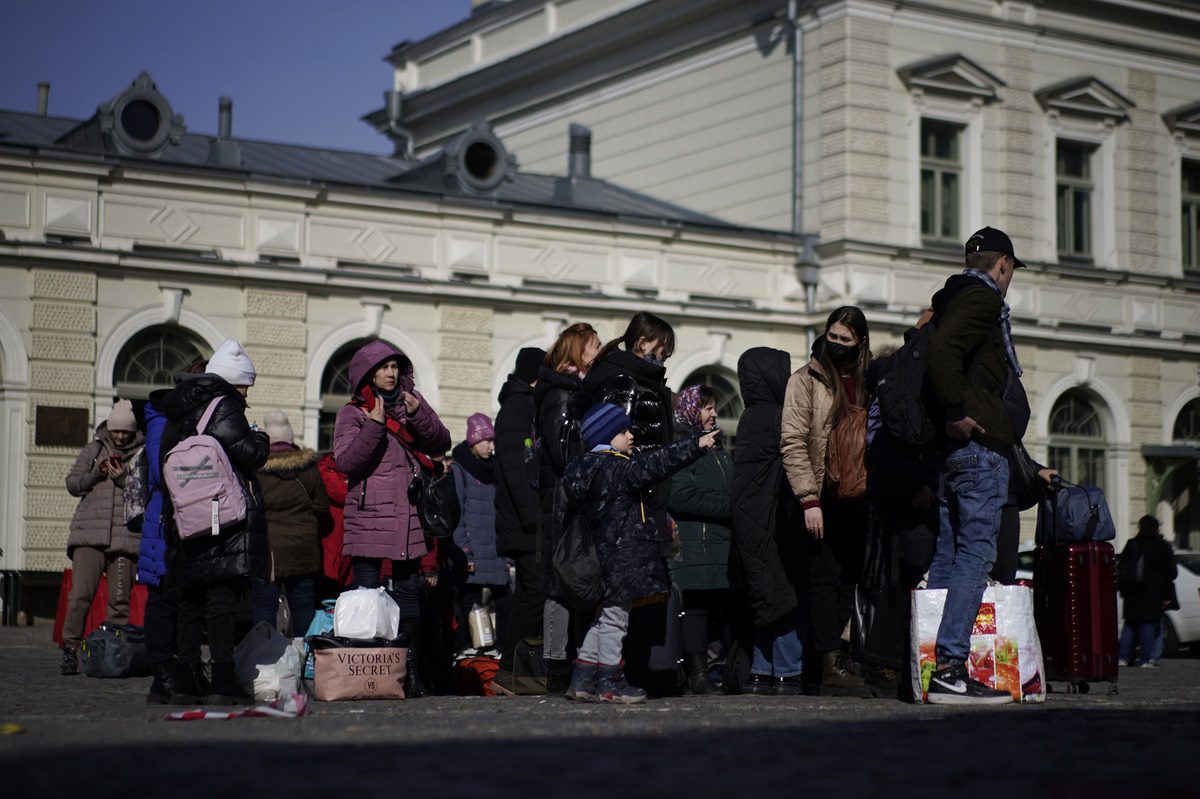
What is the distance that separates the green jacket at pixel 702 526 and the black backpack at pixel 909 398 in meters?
1.65

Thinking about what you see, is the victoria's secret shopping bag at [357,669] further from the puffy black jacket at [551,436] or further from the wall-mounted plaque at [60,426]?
the wall-mounted plaque at [60,426]

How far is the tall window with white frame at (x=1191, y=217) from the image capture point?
98.0 feet

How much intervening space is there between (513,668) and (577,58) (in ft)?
73.0

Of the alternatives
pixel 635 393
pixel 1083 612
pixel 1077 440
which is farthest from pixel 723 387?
pixel 635 393

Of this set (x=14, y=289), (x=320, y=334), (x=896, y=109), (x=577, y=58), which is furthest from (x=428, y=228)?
(x=577, y=58)

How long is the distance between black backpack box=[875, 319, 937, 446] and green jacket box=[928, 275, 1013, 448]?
0.13m

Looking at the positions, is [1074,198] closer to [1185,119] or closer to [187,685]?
[1185,119]

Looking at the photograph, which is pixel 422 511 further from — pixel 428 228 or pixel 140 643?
pixel 428 228

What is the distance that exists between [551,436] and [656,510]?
874mm

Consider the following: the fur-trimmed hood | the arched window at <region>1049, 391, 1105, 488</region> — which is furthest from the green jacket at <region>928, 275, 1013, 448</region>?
the arched window at <region>1049, 391, 1105, 488</region>

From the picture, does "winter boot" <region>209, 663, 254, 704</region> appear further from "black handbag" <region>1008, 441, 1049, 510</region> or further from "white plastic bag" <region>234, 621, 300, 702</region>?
"black handbag" <region>1008, 441, 1049, 510</region>

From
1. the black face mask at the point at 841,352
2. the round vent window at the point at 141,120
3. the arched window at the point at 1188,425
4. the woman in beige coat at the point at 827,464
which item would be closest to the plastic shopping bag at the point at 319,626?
the woman in beige coat at the point at 827,464

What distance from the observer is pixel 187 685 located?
9039 mm

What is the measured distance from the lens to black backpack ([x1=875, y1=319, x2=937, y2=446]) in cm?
866
